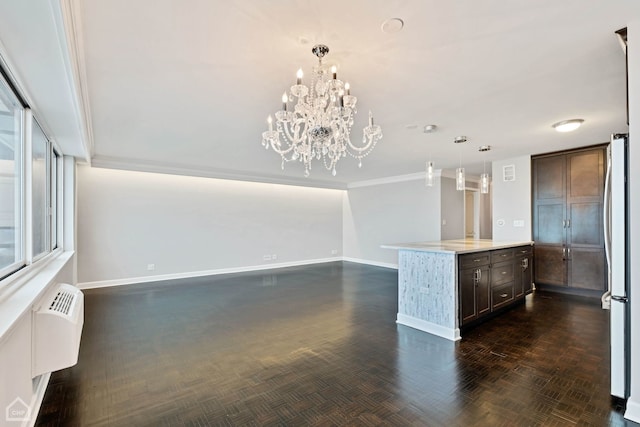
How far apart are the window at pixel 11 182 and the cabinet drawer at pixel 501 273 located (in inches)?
191

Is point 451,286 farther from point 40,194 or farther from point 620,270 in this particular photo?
point 40,194

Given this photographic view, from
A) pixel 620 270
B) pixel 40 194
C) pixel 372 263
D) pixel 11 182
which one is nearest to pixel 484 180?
pixel 620 270

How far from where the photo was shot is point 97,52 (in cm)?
213

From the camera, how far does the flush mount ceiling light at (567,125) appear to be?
3.62 meters

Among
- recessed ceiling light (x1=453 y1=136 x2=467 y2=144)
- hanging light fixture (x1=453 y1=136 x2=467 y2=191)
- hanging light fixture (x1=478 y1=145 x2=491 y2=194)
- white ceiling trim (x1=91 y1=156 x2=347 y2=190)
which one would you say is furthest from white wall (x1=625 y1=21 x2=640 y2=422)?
white ceiling trim (x1=91 y1=156 x2=347 y2=190)

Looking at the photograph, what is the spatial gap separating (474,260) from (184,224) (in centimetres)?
584

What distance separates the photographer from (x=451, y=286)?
3.30 m

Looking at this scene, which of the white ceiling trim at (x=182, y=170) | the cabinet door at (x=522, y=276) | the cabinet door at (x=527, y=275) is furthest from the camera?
the white ceiling trim at (x=182, y=170)

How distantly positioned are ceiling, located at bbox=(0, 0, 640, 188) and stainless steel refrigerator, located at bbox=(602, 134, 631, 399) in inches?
33.1

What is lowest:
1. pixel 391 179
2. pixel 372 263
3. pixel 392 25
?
pixel 372 263

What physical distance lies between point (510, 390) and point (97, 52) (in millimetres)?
4000

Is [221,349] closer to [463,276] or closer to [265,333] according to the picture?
[265,333]

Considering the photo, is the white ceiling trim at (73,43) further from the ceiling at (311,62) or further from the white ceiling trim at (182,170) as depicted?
the white ceiling trim at (182,170)

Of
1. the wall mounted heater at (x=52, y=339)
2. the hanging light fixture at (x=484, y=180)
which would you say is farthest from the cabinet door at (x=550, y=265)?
the wall mounted heater at (x=52, y=339)
